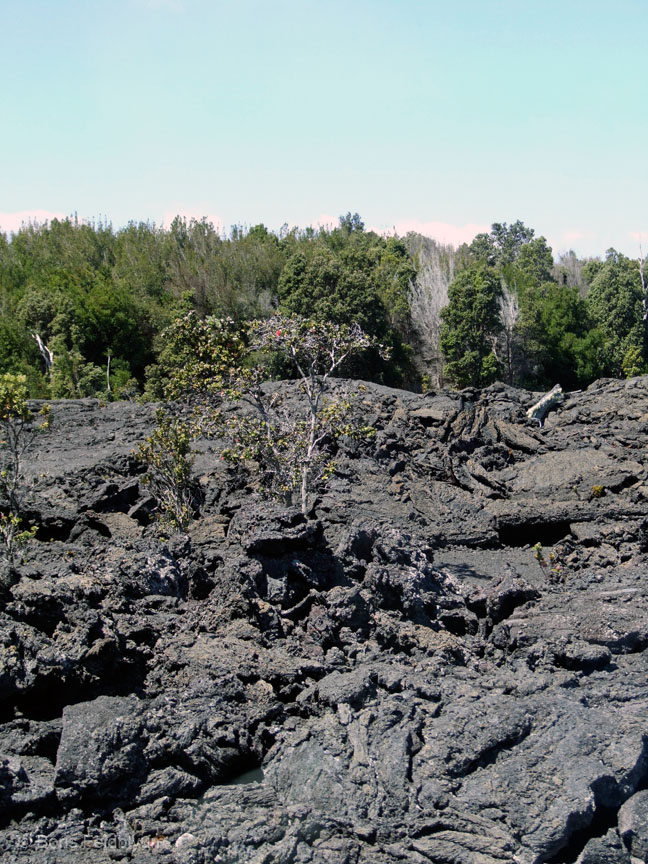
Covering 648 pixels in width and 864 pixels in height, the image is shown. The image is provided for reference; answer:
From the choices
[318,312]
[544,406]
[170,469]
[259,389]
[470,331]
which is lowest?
[170,469]

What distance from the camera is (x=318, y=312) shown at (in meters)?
36.6

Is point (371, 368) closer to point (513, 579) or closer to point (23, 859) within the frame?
point (513, 579)

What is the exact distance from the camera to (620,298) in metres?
43.9

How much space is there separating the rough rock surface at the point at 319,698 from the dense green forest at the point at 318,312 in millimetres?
22599

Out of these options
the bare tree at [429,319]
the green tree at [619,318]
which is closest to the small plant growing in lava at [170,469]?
the bare tree at [429,319]

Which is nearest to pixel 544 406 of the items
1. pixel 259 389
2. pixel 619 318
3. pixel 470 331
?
pixel 470 331

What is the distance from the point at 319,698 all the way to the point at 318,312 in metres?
28.6

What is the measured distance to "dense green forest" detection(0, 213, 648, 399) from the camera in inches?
1464

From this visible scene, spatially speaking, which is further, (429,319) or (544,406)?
(429,319)

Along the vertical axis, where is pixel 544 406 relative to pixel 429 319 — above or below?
below

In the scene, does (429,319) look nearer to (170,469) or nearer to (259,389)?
(259,389)

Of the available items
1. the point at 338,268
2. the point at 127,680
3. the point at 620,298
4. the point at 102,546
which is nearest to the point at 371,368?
the point at 338,268

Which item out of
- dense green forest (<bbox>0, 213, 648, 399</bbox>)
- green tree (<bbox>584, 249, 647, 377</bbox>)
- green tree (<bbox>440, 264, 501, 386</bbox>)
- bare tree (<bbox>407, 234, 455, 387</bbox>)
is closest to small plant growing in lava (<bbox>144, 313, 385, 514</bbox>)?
dense green forest (<bbox>0, 213, 648, 399</bbox>)

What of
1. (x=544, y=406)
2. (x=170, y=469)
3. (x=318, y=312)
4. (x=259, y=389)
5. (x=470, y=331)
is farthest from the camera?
(x=470, y=331)
